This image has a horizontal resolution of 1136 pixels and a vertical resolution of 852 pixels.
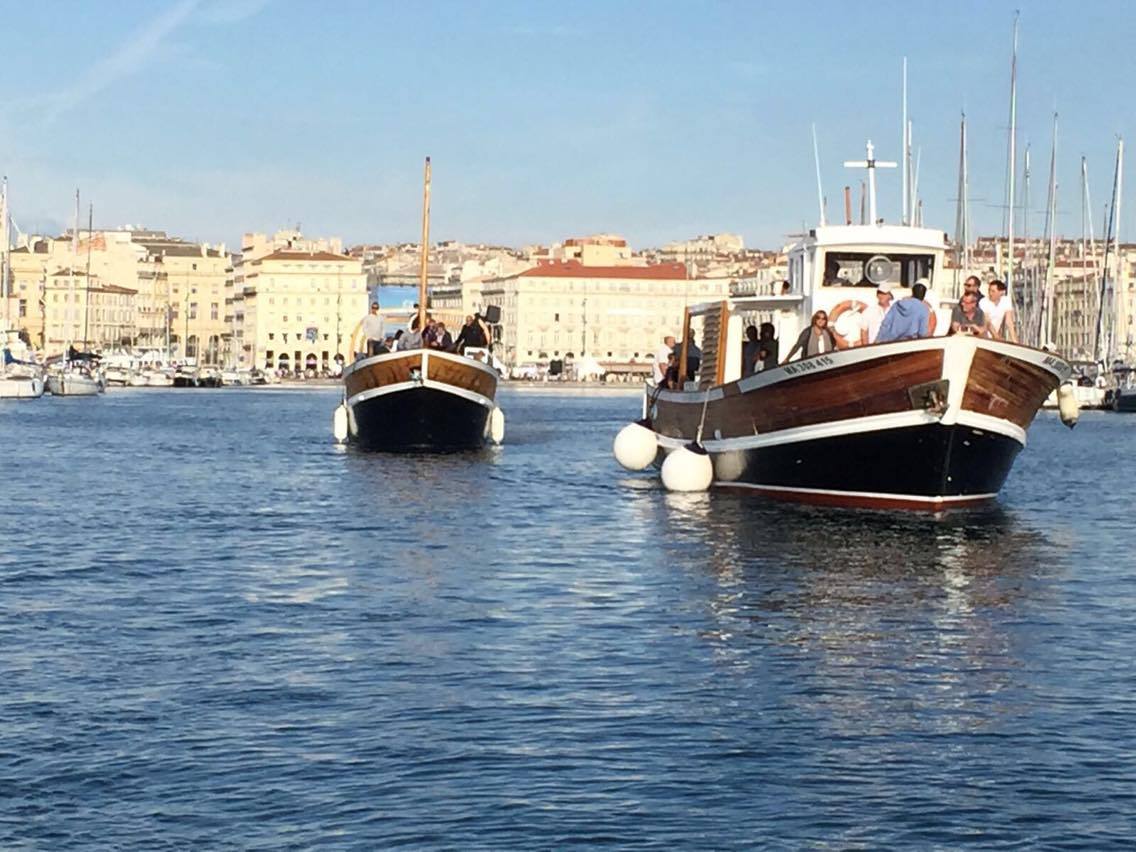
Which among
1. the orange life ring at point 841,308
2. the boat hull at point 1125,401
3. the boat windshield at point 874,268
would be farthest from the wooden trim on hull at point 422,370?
the boat hull at point 1125,401

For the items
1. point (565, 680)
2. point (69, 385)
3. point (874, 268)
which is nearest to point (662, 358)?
point (874, 268)

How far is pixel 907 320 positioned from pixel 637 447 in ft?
44.1

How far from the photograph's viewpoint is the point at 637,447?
44938 millimetres

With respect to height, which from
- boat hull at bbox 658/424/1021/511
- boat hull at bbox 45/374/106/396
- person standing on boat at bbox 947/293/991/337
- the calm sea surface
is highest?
person standing on boat at bbox 947/293/991/337

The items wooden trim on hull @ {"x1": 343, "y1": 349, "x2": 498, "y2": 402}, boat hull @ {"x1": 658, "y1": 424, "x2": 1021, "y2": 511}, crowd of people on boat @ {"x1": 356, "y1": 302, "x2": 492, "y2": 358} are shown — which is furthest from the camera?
crowd of people on boat @ {"x1": 356, "y1": 302, "x2": 492, "y2": 358}

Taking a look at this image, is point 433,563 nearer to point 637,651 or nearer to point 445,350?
point 637,651

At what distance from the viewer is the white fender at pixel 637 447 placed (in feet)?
148

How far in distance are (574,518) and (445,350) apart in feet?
55.1

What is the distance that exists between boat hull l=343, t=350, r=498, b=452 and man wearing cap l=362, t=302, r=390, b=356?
2.56 ft

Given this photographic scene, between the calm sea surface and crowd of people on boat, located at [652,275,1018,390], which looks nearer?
the calm sea surface

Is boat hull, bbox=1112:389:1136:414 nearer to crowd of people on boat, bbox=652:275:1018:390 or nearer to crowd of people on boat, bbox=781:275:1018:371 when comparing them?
crowd of people on boat, bbox=652:275:1018:390

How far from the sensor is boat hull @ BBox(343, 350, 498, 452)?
50844mm

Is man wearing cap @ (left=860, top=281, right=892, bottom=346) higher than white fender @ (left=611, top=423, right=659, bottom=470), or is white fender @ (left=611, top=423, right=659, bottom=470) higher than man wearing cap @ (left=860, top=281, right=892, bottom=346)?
man wearing cap @ (left=860, top=281, right=892, bottom=346)

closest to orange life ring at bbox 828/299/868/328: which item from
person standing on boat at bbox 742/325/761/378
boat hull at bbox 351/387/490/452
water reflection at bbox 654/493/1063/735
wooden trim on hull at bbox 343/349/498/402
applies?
person standing on boat at bbox 742/325/761/378
